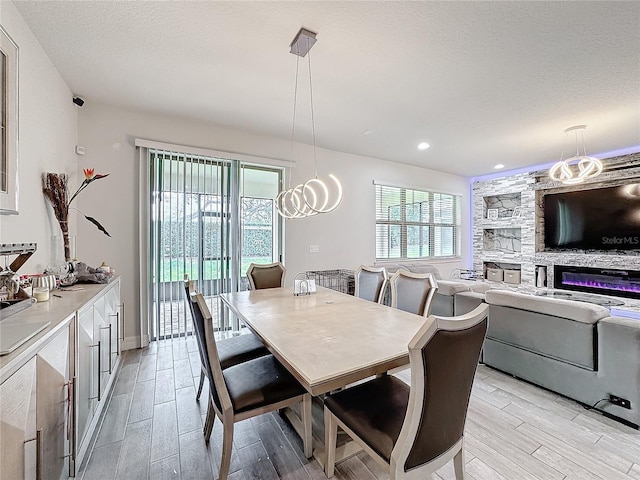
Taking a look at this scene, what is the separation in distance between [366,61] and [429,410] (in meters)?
2.49

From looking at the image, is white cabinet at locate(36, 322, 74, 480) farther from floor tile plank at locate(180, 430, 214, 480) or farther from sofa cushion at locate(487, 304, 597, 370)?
sofa cushion at locate(487, 304, 597, 370)

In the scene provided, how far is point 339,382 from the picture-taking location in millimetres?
1219

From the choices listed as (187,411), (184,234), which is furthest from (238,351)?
(184,234)

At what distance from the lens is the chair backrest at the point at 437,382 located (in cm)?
102

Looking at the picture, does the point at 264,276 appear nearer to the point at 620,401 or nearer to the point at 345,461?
the point at 345,461

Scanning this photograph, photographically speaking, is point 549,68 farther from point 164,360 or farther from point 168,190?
point 164,360

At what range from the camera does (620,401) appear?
200cm

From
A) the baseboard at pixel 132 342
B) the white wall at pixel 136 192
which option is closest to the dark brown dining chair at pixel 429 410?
the baseboard at pixel 132 342

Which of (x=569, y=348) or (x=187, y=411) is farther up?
(x=569, y=348)

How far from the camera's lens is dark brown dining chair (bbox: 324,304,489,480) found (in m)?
1.03

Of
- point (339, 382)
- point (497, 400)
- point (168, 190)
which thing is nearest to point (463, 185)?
point (497, 400)

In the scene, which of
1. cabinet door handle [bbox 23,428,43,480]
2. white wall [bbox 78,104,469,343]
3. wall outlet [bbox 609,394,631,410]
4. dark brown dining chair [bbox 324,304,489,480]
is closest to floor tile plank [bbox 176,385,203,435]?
cabinet door handle [bbox 23,428,43,480]

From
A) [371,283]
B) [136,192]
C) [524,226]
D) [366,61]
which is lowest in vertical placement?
[371,283]

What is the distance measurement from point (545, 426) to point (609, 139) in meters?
4.43
